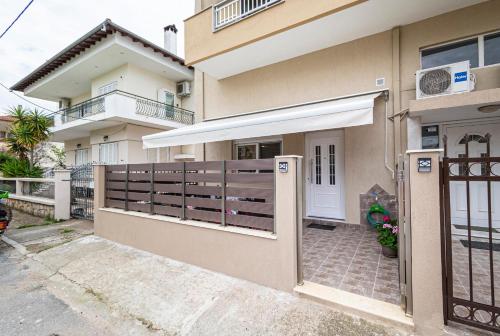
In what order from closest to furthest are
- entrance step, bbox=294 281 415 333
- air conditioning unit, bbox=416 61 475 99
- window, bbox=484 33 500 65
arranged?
entrance step, bbox=294 281 415 333 < air conditioning unit, bbox=416 61 475 99 < window, bbox=484 33 500 65

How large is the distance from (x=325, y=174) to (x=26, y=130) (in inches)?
949

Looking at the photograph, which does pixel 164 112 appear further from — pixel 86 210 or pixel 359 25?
pixel 359 25

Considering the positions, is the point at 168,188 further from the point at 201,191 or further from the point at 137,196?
the point at 137,196

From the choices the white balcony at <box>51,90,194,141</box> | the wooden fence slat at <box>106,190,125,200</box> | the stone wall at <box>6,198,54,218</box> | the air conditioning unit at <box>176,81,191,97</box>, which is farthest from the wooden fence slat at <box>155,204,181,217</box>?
the air conditioning unit at <box>176,81,191,97</box>

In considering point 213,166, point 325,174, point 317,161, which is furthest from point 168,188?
point 325,174

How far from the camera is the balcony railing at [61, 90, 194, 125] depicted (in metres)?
19.0

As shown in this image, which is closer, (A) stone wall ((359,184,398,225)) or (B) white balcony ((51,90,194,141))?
(A) stone wall ((359,184,398,225))

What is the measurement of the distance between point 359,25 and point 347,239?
8.07 metres

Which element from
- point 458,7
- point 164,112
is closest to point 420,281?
point 458,7

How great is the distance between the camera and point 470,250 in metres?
3.66

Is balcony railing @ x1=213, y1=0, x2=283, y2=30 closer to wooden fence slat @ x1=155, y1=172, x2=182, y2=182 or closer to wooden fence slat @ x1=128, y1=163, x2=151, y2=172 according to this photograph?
wooden fence slat @ x1=128, y1=163, x2=151, y2=172

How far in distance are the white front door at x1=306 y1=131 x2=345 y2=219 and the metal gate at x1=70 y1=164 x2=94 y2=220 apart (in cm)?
1203

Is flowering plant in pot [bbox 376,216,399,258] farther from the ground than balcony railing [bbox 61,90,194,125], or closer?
closer

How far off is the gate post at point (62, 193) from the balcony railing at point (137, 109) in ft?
24.8
